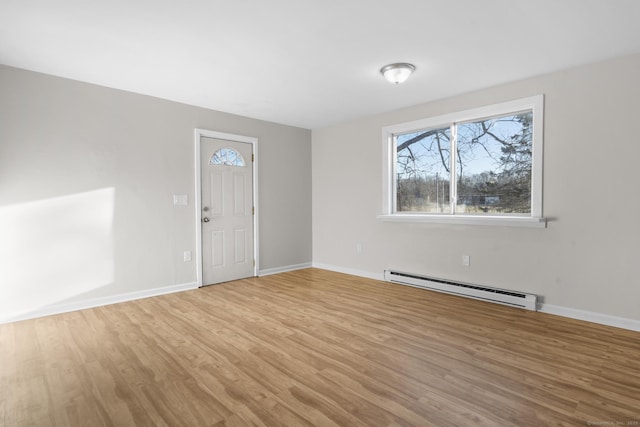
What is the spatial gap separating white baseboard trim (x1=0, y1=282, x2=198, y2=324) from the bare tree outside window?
338cm

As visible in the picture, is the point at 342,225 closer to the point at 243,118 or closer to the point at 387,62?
the point at 243,118

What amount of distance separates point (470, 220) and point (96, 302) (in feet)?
14.9

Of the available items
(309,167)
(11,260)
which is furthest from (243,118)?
(11,260)

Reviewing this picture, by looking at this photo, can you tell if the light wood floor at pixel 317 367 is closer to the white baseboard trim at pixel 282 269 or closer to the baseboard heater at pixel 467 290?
the baseboard heater at pixel 467 290

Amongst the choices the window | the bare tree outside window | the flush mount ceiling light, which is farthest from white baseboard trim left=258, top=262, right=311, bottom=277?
the flush mount ceiling light

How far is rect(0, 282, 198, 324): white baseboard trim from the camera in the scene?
10.9 ft

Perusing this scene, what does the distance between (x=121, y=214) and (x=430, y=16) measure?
3.85 m

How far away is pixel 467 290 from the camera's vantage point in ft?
12.9

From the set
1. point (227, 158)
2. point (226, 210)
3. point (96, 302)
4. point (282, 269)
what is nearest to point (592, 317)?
point (282, 269)

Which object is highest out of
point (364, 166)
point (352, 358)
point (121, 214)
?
point (364, 166)

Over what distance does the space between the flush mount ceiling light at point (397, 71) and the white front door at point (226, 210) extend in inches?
102

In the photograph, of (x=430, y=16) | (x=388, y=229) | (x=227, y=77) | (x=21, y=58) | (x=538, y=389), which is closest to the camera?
(x=538, y=389)

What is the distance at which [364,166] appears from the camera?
16.9ft

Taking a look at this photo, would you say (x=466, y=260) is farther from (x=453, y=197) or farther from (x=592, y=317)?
(x=592, y=317)
